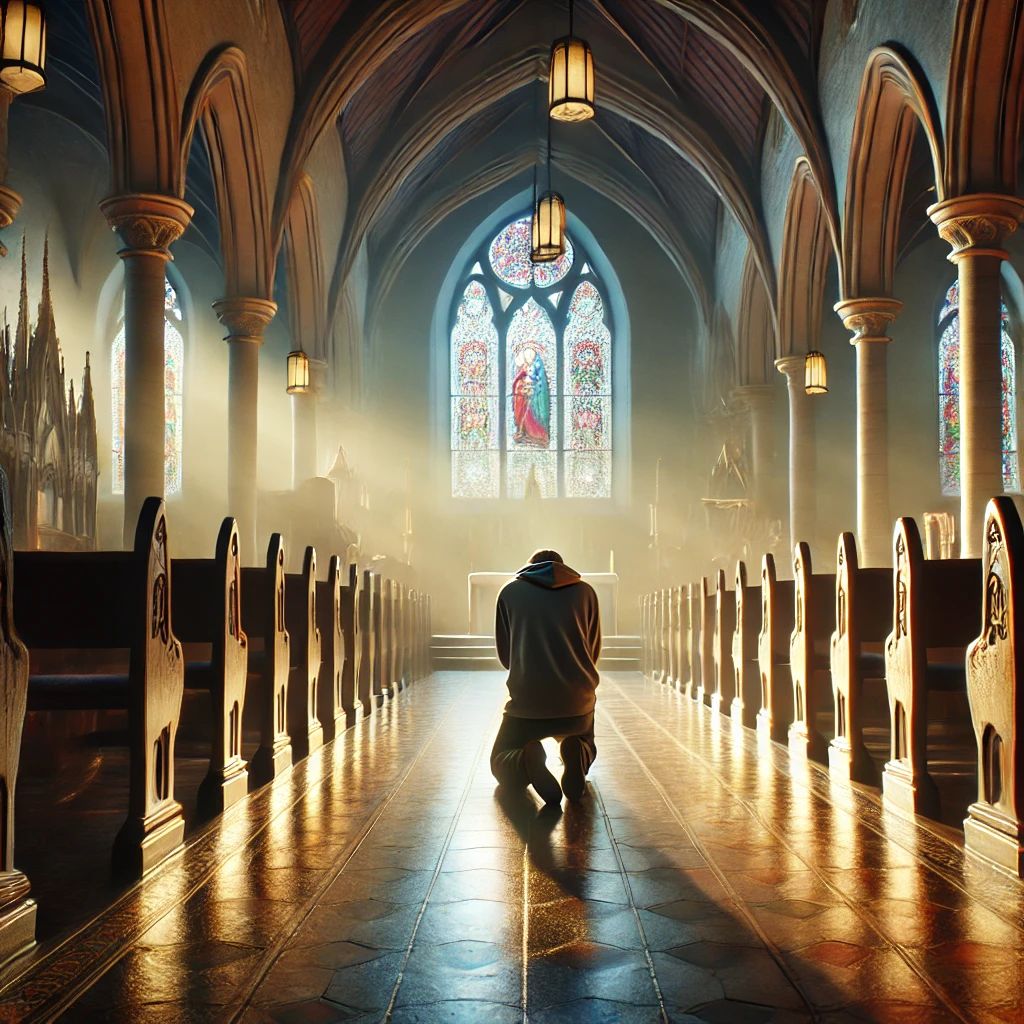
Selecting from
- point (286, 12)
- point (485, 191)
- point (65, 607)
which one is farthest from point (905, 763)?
point (485, 191)

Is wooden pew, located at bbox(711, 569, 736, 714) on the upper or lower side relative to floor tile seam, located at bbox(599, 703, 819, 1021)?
upper

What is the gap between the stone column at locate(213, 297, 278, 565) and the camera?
12523mm

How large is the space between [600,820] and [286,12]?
11.2 metres

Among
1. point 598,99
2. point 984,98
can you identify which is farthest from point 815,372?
point 598,99

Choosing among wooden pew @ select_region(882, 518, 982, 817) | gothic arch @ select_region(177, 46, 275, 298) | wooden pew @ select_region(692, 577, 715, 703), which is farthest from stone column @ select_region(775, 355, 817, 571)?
wooden pew @ select_region(882, 518, 982, 817)

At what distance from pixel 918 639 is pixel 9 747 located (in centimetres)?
336

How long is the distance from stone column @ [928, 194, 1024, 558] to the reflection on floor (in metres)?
5.36

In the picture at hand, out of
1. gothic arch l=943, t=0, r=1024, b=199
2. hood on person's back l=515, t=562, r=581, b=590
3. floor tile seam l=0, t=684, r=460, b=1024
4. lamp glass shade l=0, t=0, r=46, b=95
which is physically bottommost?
floor tile seam l=0, t=684, r=460, b=1024

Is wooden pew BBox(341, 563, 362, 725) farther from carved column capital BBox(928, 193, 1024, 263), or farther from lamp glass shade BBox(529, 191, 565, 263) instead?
lamp glass shade BBox(529, 191, 565, 263)

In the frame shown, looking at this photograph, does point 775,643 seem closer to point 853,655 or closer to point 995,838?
point 853,655

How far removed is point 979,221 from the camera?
30.9ft

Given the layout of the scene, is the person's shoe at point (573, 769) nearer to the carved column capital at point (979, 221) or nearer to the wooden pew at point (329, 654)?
the wooden pew at point (329, 654)

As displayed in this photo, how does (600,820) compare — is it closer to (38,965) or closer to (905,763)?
(905,763)

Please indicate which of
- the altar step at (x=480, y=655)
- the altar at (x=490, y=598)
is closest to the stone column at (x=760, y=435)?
the altar at (x=490, y=598)
